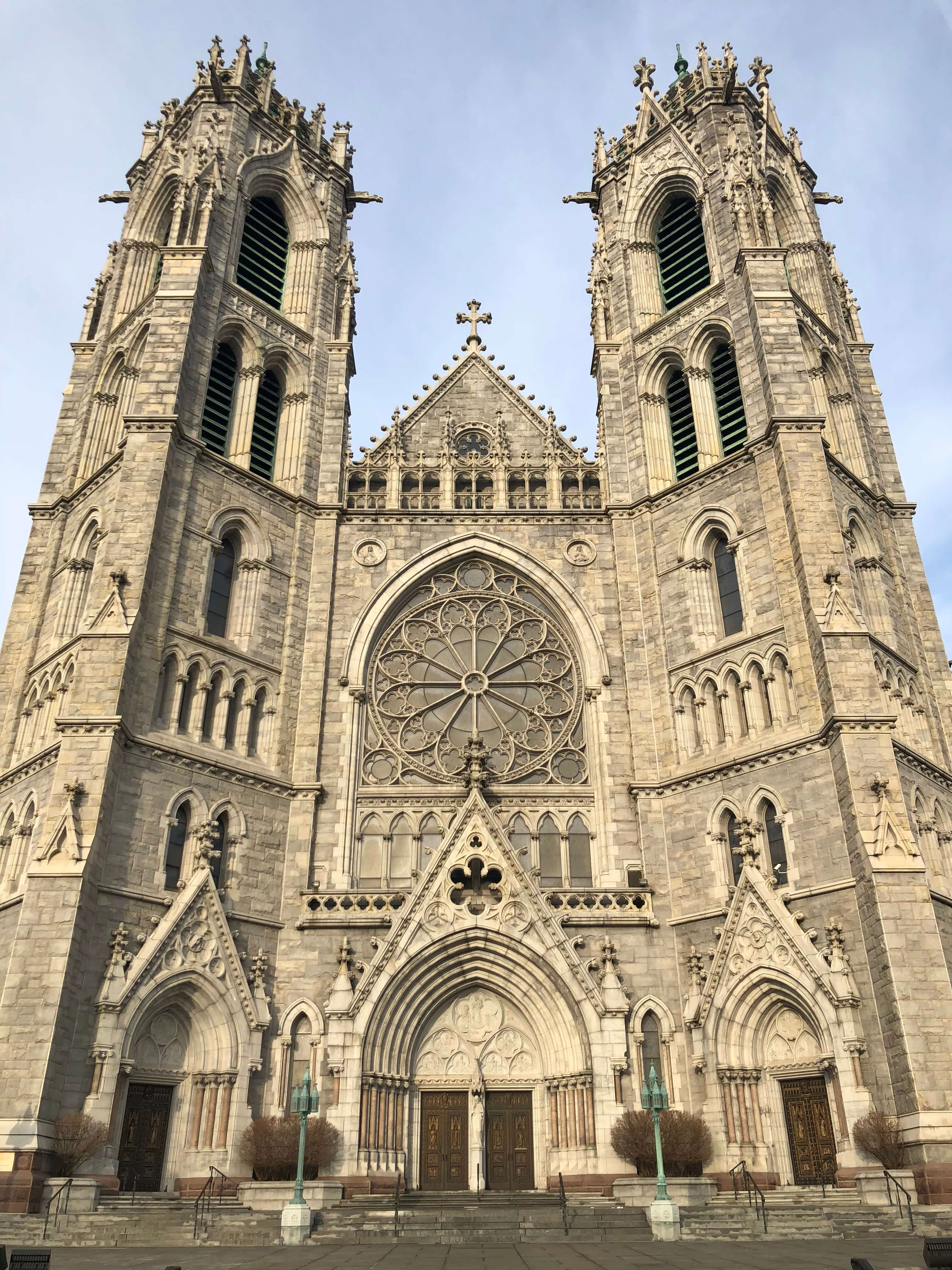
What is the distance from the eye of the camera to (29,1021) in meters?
17.9

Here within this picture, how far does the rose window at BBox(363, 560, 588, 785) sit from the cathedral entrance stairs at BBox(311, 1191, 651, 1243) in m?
9.81

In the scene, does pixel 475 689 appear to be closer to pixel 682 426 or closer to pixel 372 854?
pixel 372 854

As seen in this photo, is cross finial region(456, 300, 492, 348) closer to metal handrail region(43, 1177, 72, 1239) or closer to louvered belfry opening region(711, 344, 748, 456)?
louvered belfry opening region(711, 344, 748, 456)

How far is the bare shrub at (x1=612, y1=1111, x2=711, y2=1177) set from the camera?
1912cm

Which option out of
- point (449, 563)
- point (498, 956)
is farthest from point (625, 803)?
point (449, 563)

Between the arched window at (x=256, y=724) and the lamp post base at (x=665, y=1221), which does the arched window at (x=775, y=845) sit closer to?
the lamp post base at (x=665, y=1221)

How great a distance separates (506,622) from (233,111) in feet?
61.4

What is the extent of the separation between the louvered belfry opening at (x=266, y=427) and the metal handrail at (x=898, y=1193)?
2099 centimetres

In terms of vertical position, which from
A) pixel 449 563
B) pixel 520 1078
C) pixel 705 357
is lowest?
pixel 520 1078

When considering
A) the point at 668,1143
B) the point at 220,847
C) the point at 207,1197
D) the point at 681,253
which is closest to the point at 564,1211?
the point at 668,1143

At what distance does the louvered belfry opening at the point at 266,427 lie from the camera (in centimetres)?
2889

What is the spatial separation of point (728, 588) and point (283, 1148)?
620 inches

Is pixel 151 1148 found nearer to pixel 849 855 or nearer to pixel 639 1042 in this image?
pixel 639 1042

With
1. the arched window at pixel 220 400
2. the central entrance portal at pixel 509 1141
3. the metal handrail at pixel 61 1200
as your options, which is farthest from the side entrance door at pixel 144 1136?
the arched window at pixel 220 400
